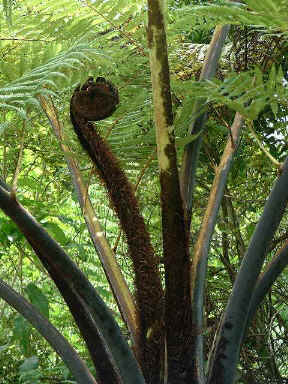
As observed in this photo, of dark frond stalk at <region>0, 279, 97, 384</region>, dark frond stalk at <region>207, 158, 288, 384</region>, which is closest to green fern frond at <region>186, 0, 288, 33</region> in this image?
dark frond stalk at <region>207, 158, 288, 384</region>

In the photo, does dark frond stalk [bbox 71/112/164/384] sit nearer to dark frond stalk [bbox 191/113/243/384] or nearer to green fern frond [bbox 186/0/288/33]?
dark frond stalk [bbox 191/113/243/384]

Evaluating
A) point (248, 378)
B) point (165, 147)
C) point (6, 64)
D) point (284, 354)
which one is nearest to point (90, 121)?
point (165, 147)

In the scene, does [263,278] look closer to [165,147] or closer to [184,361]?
[184,361]

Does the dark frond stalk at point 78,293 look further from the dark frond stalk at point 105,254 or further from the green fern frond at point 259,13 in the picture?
the green fern frond at point 259,13

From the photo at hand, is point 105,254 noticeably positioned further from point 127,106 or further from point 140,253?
point 127,106

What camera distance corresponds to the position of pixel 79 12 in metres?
1.53

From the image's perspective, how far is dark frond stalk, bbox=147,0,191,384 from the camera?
1.04 metres

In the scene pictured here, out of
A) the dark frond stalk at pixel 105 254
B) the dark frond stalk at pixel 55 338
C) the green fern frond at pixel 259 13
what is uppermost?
the green fern frond at pixel 259 13

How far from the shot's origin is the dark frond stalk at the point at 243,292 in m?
1.15

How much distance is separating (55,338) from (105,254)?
0.25 m

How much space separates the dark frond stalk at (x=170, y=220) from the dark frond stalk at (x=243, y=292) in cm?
7

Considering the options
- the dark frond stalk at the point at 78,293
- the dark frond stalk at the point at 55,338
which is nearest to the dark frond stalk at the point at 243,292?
the dark frond stalk at the point at 78,293

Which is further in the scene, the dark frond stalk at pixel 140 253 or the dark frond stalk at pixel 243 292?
the dark frond stalk at pixel 140 253

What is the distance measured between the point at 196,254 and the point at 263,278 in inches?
7.3
